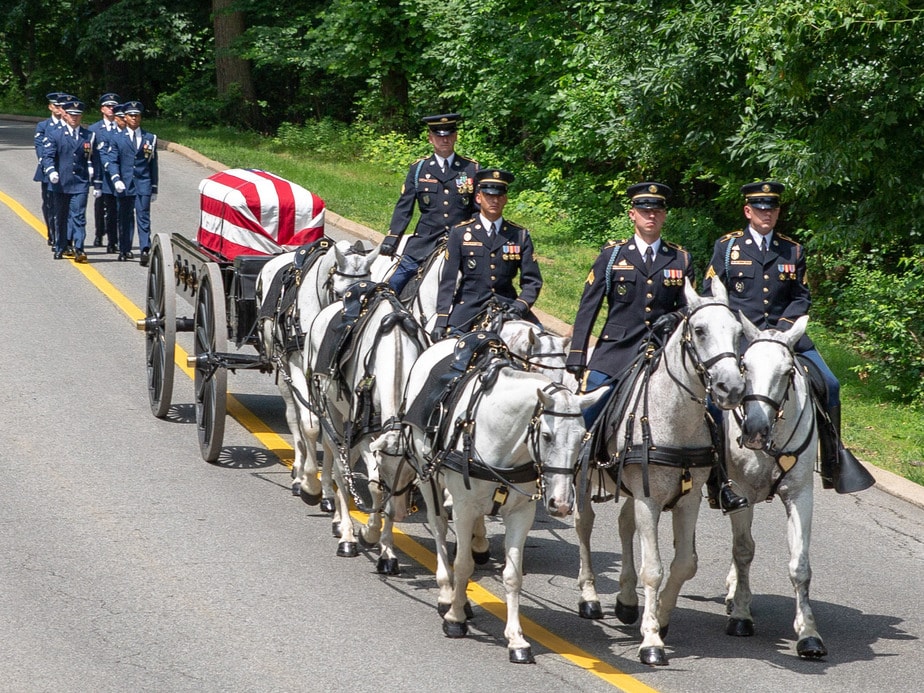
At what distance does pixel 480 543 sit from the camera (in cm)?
881

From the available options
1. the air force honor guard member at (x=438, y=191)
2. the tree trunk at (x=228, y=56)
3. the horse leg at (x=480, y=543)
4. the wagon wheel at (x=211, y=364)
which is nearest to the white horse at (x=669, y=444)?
the horse leg at (x=480, y=543)

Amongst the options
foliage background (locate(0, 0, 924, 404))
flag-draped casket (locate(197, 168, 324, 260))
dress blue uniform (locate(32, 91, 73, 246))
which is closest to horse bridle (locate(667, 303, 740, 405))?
flag-draped casket (locate(197, 168, 324, 260))

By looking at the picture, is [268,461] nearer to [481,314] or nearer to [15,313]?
[481,314]

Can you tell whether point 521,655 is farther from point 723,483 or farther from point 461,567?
→ point 723,483

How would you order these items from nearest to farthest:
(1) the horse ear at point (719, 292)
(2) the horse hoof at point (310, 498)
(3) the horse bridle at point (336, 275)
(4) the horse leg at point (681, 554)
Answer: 1. (1) the horse ear at point (719, 292)
2. (4) the horse leg at point (681, 554)
3. (3) the horse bridle at point (336, 275)
4. (2) the horse hoof at point (310, 498)

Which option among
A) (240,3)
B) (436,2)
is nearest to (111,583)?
(436,2)

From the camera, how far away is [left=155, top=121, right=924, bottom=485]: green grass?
12086 millimetres

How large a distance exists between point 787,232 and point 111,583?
46.3 feet

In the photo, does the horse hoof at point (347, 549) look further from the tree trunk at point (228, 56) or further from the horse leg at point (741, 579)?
the tree trunk at point (228, 56)

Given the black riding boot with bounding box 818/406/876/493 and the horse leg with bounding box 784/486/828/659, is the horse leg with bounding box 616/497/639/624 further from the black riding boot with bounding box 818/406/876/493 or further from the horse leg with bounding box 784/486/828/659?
the black riding boot with bounding box 818/406/876/493

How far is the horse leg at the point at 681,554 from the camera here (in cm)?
739

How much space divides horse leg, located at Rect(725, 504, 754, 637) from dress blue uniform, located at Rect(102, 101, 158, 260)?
13.1 m

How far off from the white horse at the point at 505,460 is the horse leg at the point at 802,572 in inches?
59.1

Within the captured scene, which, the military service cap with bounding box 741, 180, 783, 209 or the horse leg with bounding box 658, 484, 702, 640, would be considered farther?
the military service cap with bounding box 741, 180, 783, 209
